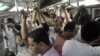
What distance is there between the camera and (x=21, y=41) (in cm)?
312

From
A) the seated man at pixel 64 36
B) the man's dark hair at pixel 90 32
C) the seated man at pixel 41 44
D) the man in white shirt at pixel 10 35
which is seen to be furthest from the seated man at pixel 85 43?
the man in white shirt at pixel 10 35

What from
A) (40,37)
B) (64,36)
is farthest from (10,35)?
(40,37)

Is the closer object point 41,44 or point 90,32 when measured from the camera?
point 41,44

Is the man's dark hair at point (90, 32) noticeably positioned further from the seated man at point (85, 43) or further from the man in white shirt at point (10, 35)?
the man in white shirt at point (10, 35)

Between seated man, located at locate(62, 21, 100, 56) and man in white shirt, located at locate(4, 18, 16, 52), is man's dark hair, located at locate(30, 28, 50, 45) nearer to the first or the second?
seated man, located at locate(62, 21, 100, 56)

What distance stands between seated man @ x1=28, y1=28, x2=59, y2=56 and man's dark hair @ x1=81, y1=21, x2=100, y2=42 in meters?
0.30

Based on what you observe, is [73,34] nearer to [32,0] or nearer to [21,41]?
[21,41]

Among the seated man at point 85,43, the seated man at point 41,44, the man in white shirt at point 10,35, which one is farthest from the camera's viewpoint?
the man in white shirt at point 10,35

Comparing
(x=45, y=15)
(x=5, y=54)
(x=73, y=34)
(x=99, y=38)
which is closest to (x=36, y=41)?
(x=99, y=38)

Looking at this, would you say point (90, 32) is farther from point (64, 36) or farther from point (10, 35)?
point (10, 35)

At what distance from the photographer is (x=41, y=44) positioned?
6.83ft

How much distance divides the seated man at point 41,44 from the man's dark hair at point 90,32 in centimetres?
30

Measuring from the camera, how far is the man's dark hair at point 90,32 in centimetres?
226

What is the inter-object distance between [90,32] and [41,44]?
423mm
